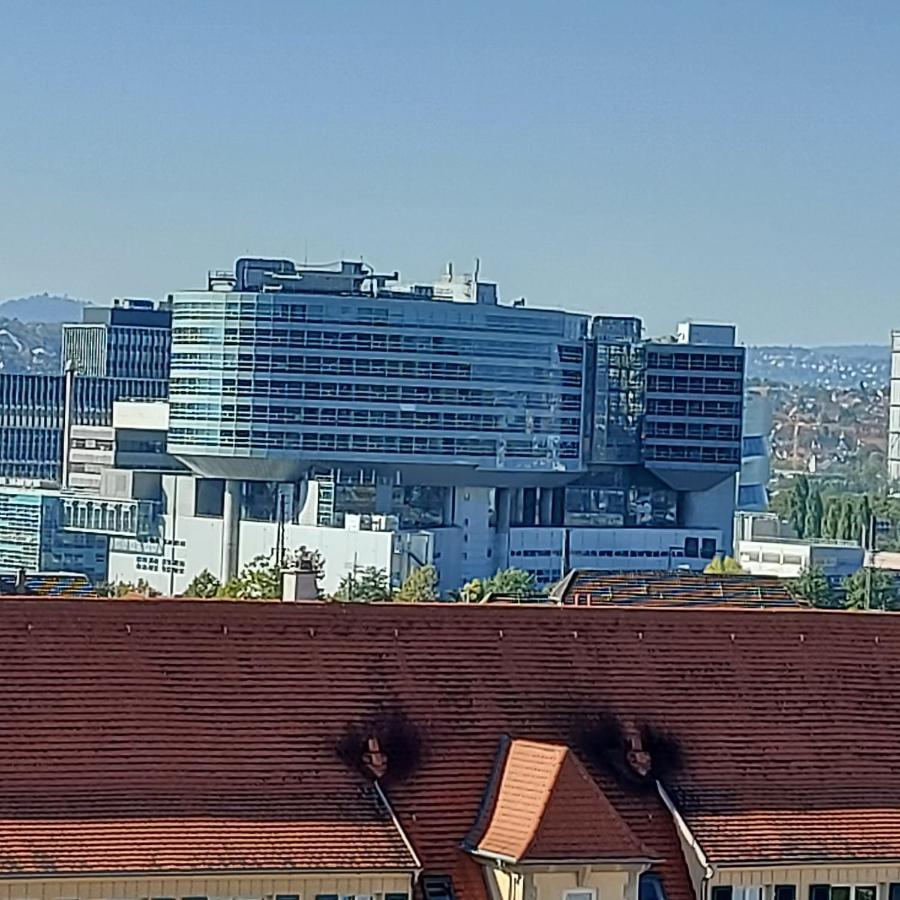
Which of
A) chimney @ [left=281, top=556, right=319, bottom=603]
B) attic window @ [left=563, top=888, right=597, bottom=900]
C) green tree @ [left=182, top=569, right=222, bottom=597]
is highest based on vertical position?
chimney @ [left=281, top=556, right=319, bottom=603]

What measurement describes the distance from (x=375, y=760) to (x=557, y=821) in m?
2.62

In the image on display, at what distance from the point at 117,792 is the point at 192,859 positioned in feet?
5.18

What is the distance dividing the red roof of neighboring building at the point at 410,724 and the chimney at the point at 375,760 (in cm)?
18

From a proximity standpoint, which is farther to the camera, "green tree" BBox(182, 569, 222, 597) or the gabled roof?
"green tree" BBox(182, 569, 222, 597)

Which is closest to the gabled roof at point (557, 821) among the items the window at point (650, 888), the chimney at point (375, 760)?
the window at point (650, 888)

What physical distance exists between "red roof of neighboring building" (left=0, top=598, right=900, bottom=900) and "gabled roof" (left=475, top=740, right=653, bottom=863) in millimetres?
259

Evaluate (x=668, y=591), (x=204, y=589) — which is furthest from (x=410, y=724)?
(x=204, y=589)

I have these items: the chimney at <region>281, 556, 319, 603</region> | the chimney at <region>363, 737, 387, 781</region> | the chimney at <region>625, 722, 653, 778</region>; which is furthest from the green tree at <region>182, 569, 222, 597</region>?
the chimney at <region>363, 737, 387, 781</region>

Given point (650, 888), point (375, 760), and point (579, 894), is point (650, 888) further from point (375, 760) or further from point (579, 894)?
point (375, 760)

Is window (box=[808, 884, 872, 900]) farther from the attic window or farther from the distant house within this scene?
the distant house

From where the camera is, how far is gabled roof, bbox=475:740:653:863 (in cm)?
3609

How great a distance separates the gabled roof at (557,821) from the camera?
3609 cm

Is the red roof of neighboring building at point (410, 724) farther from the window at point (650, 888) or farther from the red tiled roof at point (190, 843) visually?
the window at point (650, 888)

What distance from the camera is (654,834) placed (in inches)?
1502
